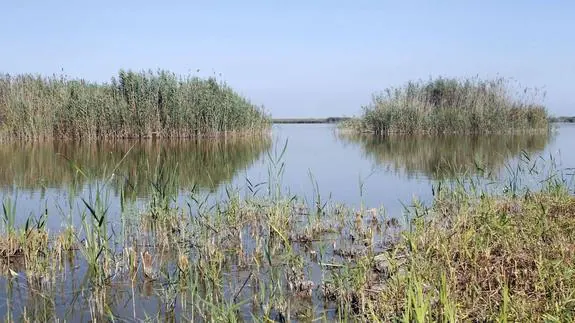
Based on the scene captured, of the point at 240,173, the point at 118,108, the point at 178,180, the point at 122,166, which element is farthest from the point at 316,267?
the point at 118,108

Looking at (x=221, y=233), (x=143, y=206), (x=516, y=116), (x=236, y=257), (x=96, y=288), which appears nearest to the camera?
(x=96, y=288)

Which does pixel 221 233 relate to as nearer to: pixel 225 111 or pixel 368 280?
pixel 368 280

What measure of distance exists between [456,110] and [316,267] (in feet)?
79.3

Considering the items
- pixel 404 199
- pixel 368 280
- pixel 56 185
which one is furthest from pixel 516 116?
pixel 368 280

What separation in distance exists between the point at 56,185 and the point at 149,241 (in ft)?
15.0

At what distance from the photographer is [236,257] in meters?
4.89

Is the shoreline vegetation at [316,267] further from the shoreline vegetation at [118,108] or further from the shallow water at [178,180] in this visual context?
the shoreline vegetation at [118,108]

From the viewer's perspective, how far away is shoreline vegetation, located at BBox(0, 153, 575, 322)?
3.20 m

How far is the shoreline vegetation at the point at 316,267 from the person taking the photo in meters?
3.20

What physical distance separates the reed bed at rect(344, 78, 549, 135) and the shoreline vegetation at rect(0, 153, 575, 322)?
21.5 meters

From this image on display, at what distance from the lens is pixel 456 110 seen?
88.6 ft

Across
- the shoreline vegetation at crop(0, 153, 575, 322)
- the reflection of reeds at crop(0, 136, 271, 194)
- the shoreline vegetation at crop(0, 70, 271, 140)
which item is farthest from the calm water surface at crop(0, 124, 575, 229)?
the shoreline vegetation at crop(0, 70, 271, 140)

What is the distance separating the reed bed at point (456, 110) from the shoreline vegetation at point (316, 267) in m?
21.5

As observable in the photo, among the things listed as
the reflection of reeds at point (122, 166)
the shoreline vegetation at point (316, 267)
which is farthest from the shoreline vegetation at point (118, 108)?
the shoreline vegetation at point (316, 267)
